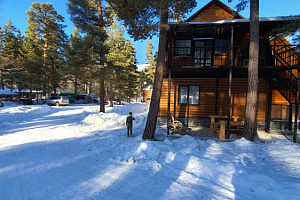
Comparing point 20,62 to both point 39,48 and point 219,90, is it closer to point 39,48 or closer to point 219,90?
point 39,48

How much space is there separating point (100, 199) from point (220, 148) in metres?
4.76

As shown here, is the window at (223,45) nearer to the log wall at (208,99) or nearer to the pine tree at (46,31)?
the log wall at (208,99)

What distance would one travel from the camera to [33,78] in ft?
93.4

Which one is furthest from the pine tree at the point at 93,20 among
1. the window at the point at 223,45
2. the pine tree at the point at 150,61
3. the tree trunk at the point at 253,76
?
the pine tree at the point at 150,61

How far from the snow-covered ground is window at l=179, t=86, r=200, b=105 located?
481cm

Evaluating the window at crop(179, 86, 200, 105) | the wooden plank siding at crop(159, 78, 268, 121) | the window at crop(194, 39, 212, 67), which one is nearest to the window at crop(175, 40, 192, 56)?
the window at crop(194, 39, 212, 67)

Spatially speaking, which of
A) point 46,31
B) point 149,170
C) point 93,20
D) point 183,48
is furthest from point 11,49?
point 149,170

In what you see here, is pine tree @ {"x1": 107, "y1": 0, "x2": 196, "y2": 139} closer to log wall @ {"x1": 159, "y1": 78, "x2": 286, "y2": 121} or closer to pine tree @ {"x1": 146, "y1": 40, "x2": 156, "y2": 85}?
log wall @ {"x1": 159, "y1": 78, "x2": 286, "y2": 121}

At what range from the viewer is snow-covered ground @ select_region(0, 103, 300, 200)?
3.15 m

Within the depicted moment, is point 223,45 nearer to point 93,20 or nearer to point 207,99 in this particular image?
point 207,99

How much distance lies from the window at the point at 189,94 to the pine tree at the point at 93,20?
838 cm

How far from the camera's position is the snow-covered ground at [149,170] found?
10.3 ft

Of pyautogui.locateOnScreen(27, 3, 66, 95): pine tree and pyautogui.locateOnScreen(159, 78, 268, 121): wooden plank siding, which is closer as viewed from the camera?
pyautogui.locateOnScreen(159, 78, 268, 121): wooden plank siding

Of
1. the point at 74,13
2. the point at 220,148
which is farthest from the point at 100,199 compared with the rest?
the point at 74,13
